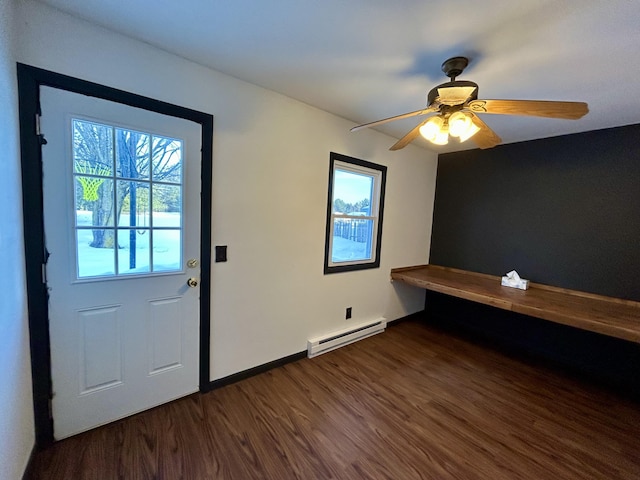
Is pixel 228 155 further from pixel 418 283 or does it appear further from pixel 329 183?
pixel 418 283

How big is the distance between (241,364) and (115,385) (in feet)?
2.75

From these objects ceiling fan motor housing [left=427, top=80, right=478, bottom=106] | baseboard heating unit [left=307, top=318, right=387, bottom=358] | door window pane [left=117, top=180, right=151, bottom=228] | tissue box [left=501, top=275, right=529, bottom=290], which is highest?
ceiling fan motor housing [left=427, top=80, right=478, bottom=106]

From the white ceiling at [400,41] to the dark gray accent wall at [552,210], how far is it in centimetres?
62

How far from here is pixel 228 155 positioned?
1.93 m

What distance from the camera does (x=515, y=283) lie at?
9.42 ft

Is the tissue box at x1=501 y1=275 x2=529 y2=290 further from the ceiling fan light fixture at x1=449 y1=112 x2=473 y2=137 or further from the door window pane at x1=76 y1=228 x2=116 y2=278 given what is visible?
the door window pane at x1=76 y1=228 x2=116 y2=278

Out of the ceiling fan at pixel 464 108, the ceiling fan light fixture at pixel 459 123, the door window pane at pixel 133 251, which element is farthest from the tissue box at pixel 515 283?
the door window pane at pixel 133 251

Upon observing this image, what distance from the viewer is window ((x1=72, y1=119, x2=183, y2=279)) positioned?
1462mm

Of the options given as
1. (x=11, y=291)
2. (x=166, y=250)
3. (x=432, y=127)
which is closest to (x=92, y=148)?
(x=166, y=250)

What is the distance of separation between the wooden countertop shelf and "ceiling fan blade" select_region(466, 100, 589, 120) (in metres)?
1.62

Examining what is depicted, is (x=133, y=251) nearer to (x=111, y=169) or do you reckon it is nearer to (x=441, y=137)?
(x=111, y=169)

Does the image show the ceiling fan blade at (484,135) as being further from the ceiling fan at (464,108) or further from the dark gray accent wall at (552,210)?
the dark gray accent wall at (552,210)

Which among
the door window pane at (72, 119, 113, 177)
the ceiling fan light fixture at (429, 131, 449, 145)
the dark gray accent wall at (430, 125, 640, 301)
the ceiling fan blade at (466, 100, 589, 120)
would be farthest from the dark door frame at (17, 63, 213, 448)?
the dark gray accent wall at (430, 125, 640, 301)

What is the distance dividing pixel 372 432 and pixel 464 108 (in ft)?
6.95
